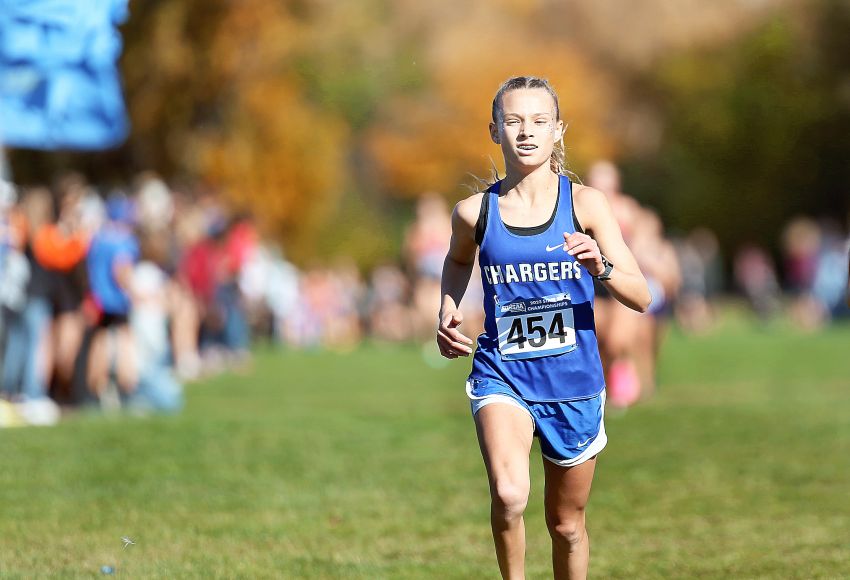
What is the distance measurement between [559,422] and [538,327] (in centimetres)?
37

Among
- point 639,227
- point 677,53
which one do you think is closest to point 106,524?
point 639,227

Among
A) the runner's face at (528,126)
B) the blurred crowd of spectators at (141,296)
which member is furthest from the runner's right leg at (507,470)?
the blurred crowd of spectators at (141,296)

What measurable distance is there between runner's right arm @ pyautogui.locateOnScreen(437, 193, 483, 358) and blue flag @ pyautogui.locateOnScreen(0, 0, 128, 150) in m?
6.01

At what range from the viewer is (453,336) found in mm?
5660

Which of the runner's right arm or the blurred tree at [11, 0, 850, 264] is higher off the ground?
the blurred tree at [11, 0, 850, 264]

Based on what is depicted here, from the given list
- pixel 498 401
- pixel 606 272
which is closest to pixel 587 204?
pixel 606 272

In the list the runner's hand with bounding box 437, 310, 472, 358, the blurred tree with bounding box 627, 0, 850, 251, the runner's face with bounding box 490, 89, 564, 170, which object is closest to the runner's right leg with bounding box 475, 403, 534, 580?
the runner's hand with bounding box 437, 310, 472, 358

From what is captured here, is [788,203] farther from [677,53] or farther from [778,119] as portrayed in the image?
[677,53]

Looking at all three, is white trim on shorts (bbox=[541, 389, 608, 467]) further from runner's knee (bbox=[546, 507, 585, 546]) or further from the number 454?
the number 454

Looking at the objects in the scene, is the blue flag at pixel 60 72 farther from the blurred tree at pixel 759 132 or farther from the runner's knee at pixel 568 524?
the blurred tree at pixel 759 132

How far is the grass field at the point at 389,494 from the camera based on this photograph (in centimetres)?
713

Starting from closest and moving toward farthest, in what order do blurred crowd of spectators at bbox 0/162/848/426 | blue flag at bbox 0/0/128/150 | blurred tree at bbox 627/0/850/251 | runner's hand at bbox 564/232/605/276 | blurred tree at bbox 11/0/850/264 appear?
runner's hand at bbox 564/232/605/276 → blue flag at bbox 0/0/128/150 → blurred crowd of spectators at bbox 0/162/848/426 → blurred tree at bbox 11/0/850/264 → blurred tree at bbox 627/0/850/251

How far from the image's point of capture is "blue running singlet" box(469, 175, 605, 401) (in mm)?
5648

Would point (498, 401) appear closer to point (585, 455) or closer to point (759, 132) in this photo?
point (585, 455)
